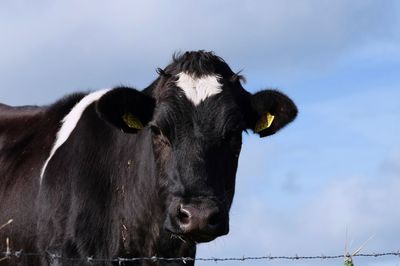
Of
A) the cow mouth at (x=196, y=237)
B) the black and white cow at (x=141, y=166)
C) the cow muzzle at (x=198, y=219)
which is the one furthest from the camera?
the black and white cow at (x=141, y=166)

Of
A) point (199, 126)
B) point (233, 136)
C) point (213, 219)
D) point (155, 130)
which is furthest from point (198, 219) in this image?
point (155, 130)

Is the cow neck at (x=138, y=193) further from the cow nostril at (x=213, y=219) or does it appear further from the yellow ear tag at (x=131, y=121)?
the cow nostril at (x=213, y=219)

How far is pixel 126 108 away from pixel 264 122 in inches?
58.7

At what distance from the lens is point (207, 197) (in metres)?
9.62

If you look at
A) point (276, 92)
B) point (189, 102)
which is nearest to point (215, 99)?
point (189, 102)

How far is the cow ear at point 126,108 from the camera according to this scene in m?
10.7

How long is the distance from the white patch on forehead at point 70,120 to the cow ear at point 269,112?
1.57 m

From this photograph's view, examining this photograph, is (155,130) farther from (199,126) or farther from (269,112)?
(269,112)

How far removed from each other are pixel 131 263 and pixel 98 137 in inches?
56.1

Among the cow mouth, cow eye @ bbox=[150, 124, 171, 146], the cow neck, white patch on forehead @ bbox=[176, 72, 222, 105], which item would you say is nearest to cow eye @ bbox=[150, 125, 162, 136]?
cow eye @ bbox=[150, 124, 171, 146]

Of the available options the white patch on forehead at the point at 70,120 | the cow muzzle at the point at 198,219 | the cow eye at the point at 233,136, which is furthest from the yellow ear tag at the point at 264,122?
the cow muzzle at the point at 198,219

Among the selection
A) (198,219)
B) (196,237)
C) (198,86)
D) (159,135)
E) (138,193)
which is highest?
(198,86)

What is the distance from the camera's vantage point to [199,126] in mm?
10203

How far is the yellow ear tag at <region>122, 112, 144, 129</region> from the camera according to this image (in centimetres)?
1080
